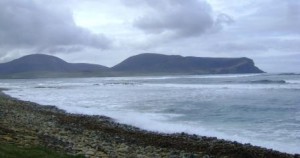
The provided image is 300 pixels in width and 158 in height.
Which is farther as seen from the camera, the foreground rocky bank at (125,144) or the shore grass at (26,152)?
the foreground rocky bank at (125,144)

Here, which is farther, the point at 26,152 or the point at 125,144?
the point at 125,144

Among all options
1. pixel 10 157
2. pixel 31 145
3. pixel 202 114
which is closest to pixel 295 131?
pixel 202 114

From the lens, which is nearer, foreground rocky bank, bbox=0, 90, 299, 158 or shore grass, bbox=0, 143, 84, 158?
shore grass, bbox=0, 143, 84, 158

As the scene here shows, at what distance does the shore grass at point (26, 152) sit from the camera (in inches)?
410

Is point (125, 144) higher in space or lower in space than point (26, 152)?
lower

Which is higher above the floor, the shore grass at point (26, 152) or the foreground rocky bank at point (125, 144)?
the shore grass at point (26, 152)

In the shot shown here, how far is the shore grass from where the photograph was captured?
1042 cm

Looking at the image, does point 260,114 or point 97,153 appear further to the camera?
point 260,114

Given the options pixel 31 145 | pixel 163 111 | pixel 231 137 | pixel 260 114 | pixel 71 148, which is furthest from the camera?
pixel 163 111

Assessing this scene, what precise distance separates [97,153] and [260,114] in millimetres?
21484

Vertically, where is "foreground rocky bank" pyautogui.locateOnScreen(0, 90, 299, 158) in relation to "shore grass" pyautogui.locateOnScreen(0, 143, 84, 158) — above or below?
below

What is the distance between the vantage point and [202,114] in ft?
106

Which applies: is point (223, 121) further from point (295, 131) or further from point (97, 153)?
point (97, 153)

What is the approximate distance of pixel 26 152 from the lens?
36.1 feet
